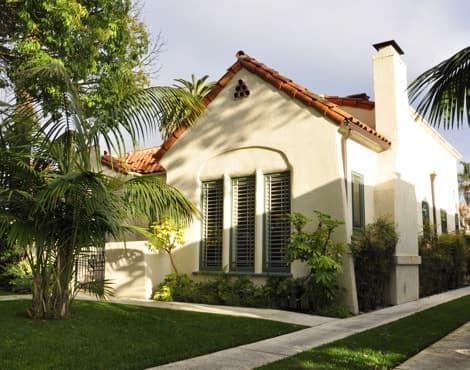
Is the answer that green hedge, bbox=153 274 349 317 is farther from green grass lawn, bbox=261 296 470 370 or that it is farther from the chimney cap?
the chimney cap

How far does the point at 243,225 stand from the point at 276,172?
1704mm

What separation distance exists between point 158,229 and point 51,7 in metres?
6.26

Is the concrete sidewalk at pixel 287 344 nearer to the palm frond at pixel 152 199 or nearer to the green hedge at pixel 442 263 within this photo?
the palm frond at pixel 152 199

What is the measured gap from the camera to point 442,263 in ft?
54.2

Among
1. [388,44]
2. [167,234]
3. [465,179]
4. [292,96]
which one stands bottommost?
[167,234]

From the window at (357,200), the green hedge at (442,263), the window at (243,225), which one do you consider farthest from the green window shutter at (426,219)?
the window at (243,225)

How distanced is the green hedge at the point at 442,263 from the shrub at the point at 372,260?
3.16 m

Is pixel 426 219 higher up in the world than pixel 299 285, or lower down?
higher up

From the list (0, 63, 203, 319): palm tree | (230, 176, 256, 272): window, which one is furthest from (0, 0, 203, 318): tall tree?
(230, 176, 256, 272): window

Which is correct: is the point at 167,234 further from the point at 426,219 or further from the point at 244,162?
the point at 426,219

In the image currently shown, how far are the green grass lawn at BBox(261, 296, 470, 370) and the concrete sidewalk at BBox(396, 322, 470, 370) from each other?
14cm

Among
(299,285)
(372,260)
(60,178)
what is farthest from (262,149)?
(60,178)

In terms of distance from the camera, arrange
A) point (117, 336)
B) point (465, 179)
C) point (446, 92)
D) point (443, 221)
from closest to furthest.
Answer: point (446, 92)
point (117, 336)
point (443, 221)
point (465, 179)

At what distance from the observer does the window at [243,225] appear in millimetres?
13156
